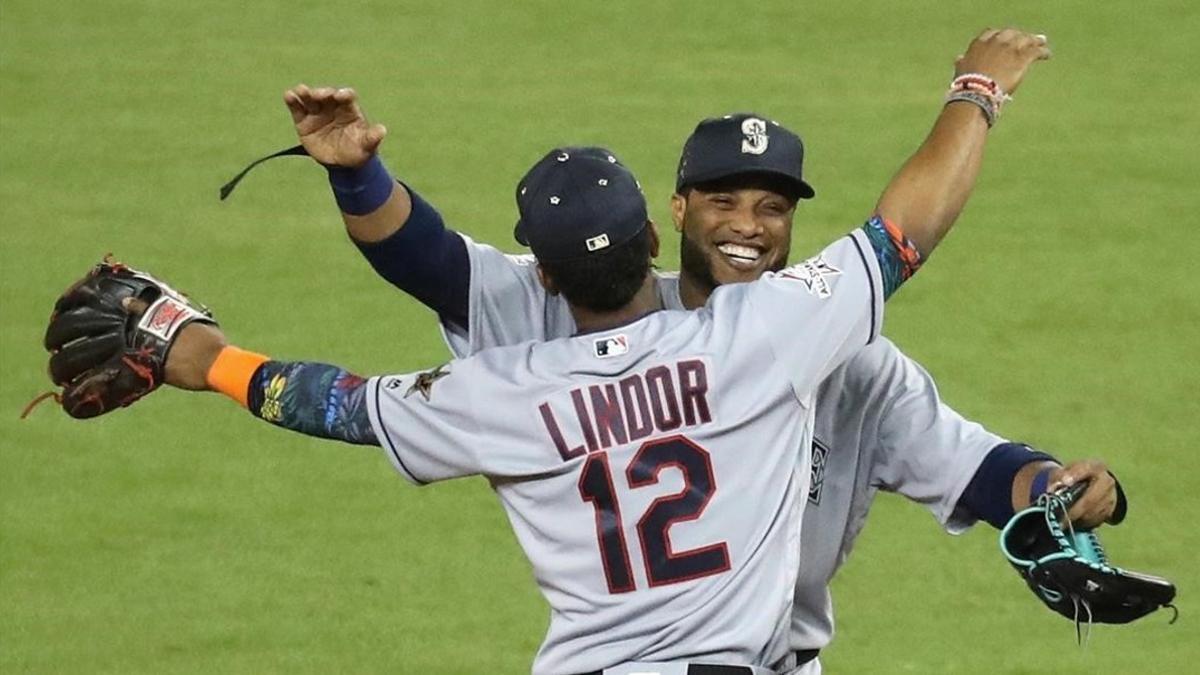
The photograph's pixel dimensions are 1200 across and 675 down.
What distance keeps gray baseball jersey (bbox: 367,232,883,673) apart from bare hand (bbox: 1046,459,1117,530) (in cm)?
50

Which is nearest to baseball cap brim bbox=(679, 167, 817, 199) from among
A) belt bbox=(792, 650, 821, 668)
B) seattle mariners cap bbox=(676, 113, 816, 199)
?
seattle mariners cap bbox=(676, 113, 816, 199)

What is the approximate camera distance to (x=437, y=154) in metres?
11.0

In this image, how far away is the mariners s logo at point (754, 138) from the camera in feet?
15.2

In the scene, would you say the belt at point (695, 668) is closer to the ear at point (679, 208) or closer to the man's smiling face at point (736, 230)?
the man's smiling face at point (736, 230)

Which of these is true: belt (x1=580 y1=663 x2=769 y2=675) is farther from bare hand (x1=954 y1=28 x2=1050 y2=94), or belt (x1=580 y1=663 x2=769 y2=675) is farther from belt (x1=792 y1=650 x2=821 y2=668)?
bare hand (x1=954 y1=28 x2=1050 y2=94)

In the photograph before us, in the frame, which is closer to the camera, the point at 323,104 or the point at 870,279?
the point at 870,279

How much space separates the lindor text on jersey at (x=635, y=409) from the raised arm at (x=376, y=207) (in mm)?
490

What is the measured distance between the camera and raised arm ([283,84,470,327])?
4.32 metres

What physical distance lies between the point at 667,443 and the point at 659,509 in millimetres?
119

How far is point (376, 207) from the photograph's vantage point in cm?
439

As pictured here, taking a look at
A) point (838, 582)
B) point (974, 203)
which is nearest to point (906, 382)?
point (838, 582)

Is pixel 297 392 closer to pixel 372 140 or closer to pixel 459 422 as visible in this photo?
pixel 459 422

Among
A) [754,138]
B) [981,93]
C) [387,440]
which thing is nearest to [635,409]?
[387,440]

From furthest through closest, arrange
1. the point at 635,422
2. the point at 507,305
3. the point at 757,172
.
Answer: the point at 757,172 < the point at 507,305 < the point at 635,422
